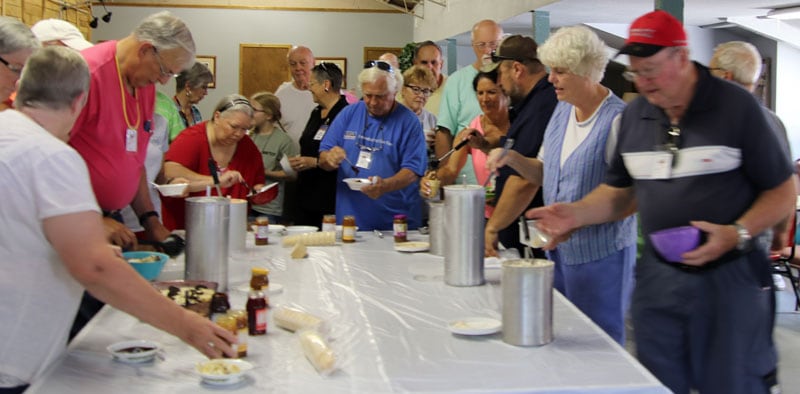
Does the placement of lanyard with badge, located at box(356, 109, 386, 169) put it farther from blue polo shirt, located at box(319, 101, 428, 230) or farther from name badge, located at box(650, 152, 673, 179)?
name badge, located at box(650, 152, 673, 179)

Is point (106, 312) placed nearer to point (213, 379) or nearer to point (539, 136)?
point (213, 379)

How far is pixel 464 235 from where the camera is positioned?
236 centimetres

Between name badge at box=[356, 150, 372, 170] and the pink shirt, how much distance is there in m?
1.36

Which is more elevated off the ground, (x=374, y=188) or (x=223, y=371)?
(x=374, y=188)

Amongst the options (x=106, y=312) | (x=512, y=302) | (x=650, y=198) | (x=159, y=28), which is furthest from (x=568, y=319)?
(x=159, y=28)

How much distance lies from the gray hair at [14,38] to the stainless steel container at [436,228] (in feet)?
5.04

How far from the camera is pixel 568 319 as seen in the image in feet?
6.66

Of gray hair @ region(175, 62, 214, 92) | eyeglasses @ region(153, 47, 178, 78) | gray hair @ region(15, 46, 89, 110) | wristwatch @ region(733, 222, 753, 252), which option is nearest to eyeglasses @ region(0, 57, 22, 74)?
eyeglasses @ region(153, 47, 178, 78)

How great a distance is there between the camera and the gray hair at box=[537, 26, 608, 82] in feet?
8.67

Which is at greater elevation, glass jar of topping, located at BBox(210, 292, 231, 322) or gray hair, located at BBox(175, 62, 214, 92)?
gray hair, located at BBox(175, 62, 214, 92)

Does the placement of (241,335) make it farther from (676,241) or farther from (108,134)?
(108,134)

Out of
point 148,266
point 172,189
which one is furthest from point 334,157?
point 148,266

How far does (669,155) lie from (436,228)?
108 centimetres

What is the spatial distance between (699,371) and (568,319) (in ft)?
1.56
